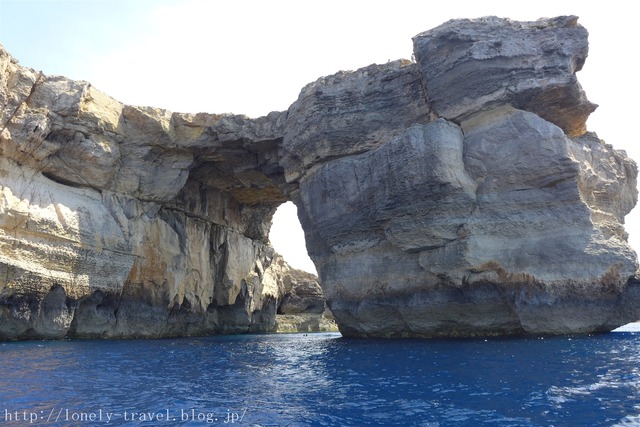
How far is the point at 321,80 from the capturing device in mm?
28078

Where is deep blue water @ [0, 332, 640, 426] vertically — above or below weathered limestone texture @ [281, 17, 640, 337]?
below

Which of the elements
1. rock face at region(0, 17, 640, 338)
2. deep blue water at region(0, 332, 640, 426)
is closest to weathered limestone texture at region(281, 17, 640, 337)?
rock face at region(0, 17, 640, 338)

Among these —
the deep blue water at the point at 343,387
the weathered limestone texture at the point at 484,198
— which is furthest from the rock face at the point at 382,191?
the deep blue water at the point at 343,387

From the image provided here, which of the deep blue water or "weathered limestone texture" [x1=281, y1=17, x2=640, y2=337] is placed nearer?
the deep blue water

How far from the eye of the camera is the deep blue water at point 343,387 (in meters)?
9.05

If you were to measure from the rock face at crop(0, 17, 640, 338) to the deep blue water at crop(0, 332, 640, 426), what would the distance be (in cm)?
384

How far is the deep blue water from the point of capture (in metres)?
9.05

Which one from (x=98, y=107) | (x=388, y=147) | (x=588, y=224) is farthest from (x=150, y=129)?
(x=588, y=224)

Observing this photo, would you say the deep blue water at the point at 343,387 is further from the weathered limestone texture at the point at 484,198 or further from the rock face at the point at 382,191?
the rock face at the point at 382,191

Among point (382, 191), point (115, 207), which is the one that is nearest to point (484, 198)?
point (382, 191)

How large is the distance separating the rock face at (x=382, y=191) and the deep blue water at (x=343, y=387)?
384cm

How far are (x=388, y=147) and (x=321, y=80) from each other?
20.2 ft

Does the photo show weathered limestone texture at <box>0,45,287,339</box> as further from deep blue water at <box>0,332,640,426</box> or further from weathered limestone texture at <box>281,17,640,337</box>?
weathered limestone texture at <box>281,17,640,337</box>

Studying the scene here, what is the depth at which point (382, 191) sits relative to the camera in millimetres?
24547
